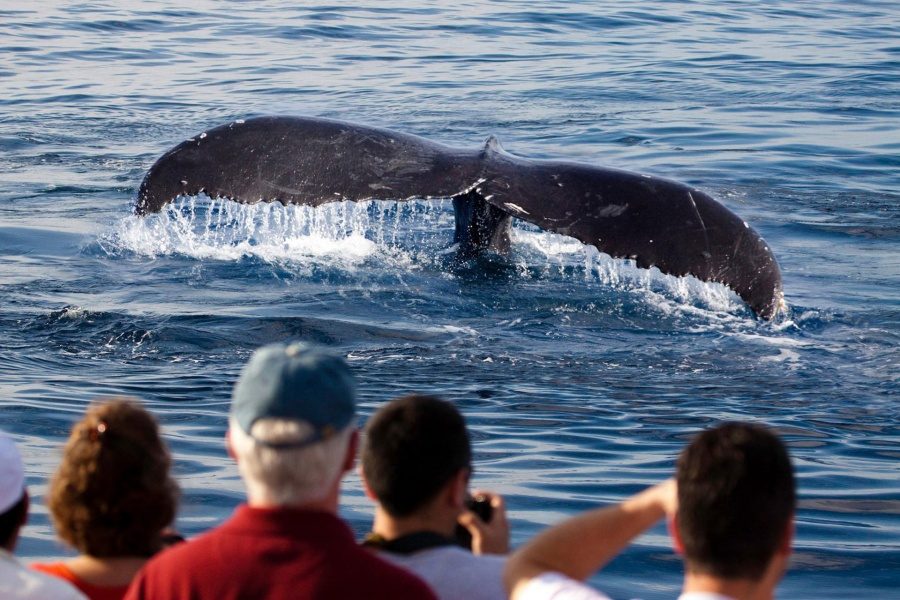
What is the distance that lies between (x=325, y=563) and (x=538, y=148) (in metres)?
11.5

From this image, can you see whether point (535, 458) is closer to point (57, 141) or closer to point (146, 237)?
point (146, 237)

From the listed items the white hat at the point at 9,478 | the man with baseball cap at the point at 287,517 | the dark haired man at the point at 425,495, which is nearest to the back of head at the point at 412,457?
the dark haired man at the point at 425,495

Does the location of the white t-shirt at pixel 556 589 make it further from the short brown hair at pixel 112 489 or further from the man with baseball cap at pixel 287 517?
the short brown hair at pixel 112 489

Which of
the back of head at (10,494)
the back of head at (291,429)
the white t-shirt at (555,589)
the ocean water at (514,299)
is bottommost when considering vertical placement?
the ocean water at (514,299)

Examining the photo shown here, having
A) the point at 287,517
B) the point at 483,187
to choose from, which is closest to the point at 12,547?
the point at 287,517

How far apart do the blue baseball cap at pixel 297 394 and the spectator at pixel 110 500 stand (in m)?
0.23

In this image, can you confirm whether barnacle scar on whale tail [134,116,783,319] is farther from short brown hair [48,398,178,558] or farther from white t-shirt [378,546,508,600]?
short brown hair [48,398,178,558]

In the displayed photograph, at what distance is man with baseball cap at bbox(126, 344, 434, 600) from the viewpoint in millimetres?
2217

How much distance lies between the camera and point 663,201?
604 centimetres

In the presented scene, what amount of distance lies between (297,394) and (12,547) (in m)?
0.67

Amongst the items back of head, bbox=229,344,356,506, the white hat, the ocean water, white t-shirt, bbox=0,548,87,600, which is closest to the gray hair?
back of head, bbox=229,344,356,506

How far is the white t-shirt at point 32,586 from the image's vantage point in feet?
7.52

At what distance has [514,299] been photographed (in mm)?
7516

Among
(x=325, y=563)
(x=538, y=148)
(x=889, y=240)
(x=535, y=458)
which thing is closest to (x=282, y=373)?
(x=325, y=563)
